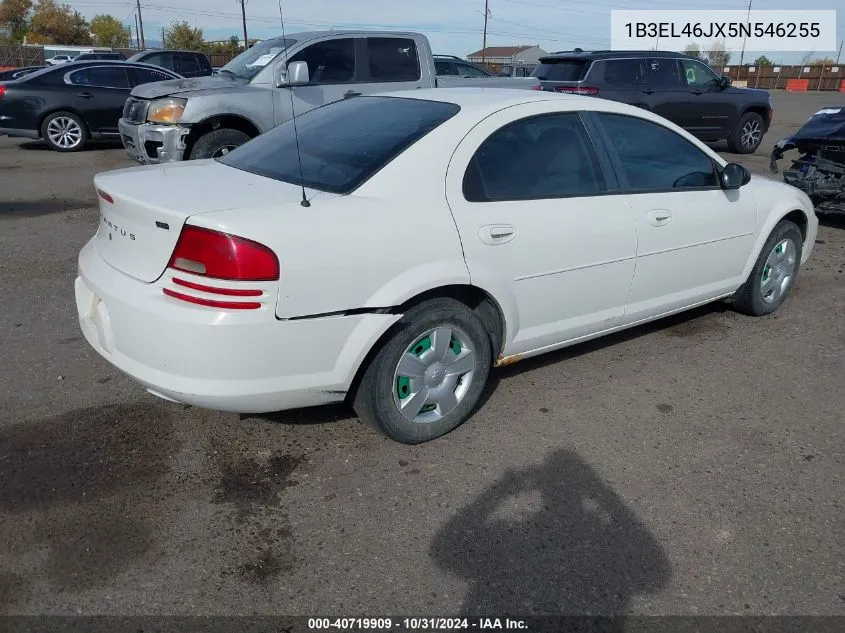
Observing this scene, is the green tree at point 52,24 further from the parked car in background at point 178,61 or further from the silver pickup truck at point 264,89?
the silver pickup truck at point 264,89

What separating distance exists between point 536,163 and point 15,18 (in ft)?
312

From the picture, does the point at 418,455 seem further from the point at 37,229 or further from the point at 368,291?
the point at 37,229

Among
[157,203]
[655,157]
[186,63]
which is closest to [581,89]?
[655,157]

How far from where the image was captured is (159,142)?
831cm

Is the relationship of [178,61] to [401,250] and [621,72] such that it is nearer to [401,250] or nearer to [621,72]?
[621,72]

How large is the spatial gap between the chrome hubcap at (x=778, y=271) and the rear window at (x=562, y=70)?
7.34 meters

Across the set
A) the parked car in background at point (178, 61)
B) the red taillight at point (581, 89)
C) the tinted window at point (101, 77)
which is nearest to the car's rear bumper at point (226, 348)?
the red taillight at point (581, 89)

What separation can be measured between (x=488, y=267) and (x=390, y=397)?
75 centimetres

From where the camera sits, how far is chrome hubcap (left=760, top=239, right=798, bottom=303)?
5.02 meters

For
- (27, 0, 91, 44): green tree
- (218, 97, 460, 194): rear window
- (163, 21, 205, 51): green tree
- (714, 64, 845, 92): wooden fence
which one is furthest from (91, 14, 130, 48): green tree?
(218, 97, 460, 194): rear window

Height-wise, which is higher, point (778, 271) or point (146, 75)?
point (146, 75)

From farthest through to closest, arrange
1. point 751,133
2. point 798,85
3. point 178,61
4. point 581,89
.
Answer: point 798,85 → point 178,61 → point 751,133 → point 581,89

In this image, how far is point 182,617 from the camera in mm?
2359

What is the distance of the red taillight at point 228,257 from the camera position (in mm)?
2701
